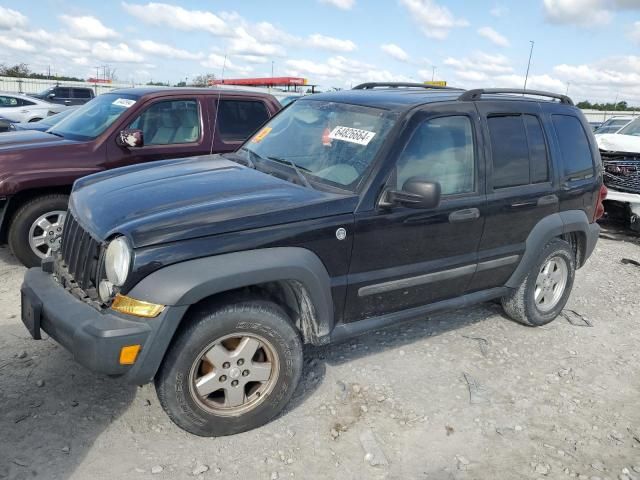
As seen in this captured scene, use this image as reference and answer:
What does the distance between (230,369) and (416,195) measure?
1383 mm

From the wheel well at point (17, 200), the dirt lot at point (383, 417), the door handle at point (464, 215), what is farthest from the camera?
the wheel well at point (17, 200)

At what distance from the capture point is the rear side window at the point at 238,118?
6.12 meters

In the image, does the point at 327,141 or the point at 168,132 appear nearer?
the point at 327,141

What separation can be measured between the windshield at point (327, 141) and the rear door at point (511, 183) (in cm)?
88

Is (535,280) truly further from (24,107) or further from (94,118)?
(24,107)

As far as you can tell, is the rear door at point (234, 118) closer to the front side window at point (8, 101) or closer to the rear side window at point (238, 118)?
the rear side window at point (238, 118)

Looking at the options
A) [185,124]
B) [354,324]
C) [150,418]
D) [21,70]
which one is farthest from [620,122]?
[21,70]

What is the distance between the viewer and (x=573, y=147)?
4.45 meters

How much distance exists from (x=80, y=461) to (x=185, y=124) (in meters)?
3.98

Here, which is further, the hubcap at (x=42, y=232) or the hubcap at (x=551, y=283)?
the hubcap at (x=42, y=232)

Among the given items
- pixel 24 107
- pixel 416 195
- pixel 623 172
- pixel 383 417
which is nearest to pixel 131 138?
pixel 416 195

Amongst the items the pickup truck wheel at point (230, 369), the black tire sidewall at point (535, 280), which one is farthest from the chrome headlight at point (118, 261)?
the black tire sidewall at point (535, 280)

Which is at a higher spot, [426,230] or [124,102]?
[124,102]

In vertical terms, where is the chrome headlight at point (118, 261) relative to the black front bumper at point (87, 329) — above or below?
above
